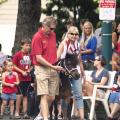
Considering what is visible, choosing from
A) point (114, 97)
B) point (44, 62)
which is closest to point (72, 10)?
point (114, 97)

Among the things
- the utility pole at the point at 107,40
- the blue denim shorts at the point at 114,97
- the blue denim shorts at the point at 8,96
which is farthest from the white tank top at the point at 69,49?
the blue denim shorts at the point at 8,96

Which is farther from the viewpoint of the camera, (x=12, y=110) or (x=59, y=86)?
(x=12, y=110)

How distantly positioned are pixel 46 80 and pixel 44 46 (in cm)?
62

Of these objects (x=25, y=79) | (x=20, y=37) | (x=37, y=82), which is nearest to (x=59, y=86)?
(x=37, y=82)

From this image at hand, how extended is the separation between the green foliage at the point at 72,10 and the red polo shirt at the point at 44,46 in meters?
8.28

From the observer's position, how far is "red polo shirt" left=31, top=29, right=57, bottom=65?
12.2m

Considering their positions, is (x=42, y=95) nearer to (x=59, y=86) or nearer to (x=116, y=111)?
(x=59, y=86)

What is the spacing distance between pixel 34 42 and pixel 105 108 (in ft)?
6.92

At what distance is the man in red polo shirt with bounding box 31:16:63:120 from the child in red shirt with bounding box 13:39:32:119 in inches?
97.1

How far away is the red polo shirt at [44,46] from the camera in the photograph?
40.2 feet

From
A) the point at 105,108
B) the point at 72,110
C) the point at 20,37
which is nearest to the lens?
the point at 105,108

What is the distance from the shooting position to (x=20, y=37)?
17250mm

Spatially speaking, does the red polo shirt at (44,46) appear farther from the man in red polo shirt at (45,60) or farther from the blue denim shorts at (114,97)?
the blue denim shorts at (114,97)

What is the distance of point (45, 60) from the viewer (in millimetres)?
12164
